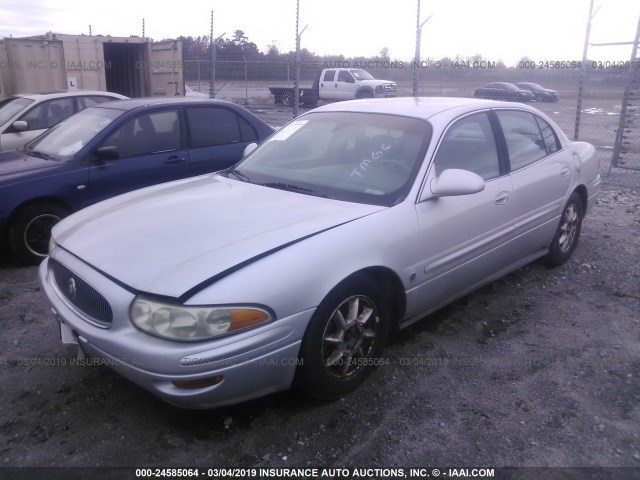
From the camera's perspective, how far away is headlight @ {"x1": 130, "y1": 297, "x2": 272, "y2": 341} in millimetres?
2430

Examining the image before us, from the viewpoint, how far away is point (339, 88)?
22875mm

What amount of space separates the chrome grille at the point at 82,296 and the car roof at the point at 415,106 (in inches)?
88.3

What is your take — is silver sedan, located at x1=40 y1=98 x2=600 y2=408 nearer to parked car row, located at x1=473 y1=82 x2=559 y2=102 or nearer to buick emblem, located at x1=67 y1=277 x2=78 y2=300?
buick emblem, located at x1=67 y1=277 x2=78 y2=300

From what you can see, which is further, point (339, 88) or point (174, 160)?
point (339, 88)

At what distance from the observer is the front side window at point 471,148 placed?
144 inches

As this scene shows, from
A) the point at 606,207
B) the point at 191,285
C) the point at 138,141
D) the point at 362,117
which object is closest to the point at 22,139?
the point at 138,141

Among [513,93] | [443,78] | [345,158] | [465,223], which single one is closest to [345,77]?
[443,78]

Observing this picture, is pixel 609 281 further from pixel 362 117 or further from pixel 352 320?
pixel 352 320

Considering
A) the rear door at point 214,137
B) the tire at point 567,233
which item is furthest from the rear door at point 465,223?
the rear door at point 214,137

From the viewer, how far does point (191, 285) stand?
8.11ft

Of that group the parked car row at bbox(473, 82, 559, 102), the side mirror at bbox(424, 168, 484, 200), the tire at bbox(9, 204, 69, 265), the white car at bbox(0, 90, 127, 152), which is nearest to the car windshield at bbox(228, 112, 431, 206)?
the side mirror at bbox(424, 168, 484, 200)

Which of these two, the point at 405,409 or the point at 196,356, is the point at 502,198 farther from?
the point at 196,356

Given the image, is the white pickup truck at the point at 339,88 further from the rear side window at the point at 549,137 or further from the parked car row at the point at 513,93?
the rear side window at the point at 549,137

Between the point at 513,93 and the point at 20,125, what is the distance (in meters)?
18.9
